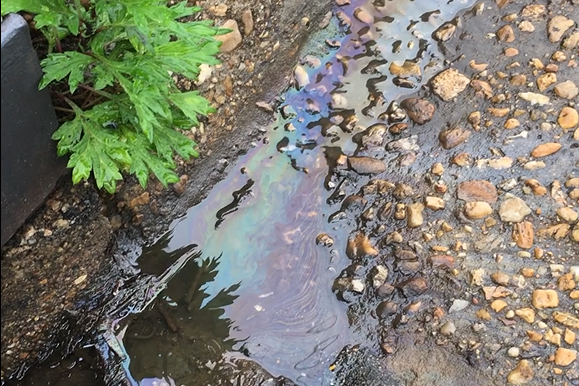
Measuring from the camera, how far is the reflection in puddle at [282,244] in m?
2.73

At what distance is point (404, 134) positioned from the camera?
3.26 meters

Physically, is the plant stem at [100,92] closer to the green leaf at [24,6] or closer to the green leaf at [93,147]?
the green leaf at [93,147]

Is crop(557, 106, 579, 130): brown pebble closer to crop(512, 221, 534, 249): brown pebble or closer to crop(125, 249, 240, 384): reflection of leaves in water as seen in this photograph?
crop(512, 221, 534, 249): brown pebble

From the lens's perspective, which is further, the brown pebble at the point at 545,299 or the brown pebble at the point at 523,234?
the brown pebble at the point at 523,234

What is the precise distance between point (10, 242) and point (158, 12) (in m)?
1.12

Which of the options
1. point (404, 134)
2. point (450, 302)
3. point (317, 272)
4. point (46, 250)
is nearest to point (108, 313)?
point (46, 250)

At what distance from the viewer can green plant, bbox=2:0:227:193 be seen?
2107mm

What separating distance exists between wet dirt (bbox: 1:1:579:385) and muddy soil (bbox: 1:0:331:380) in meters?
0.09

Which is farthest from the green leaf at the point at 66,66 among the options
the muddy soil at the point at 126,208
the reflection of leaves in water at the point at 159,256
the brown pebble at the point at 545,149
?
the brown pebble at the point at 545,149

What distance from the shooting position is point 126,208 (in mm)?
2828

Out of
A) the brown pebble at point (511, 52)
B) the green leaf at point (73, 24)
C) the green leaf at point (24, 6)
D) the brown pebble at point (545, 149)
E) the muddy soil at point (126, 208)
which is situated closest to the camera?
the green leaf at point (24, 6)

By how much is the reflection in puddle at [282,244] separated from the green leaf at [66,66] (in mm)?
1029

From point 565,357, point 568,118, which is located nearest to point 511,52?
point 568,118

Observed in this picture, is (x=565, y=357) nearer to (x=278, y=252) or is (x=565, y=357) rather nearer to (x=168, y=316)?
(x=278, y=252)
